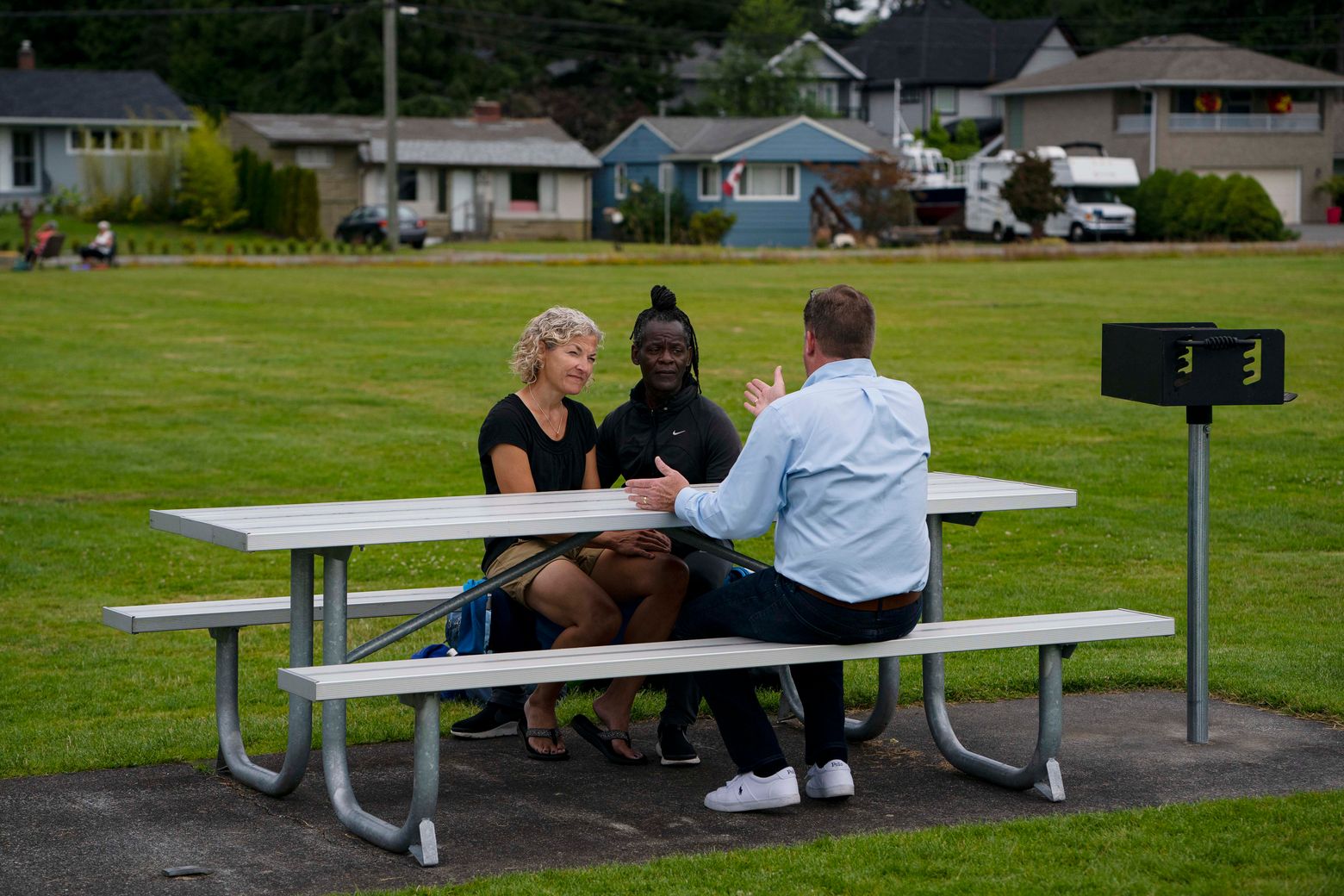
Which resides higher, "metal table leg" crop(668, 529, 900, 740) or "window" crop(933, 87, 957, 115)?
"window" crop(933, 87, 957, 115)

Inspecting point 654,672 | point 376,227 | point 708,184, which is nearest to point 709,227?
point 708,184

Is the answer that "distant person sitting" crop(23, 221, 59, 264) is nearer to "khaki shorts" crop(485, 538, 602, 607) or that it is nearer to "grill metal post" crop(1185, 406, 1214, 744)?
"khaki shorts" crop(485, 538, 602, 607)

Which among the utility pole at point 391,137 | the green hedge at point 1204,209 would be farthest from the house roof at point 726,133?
the utility pole at point 391,137

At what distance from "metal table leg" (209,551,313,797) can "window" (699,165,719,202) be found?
54.3 m

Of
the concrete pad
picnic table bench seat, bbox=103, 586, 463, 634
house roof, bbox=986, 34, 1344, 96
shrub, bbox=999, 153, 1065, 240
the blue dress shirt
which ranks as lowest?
the concrete pad

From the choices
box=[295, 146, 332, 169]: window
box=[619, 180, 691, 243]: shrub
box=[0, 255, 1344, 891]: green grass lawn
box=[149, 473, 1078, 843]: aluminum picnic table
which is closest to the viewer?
box=[149, 473, 1078, 843]: aluminum picnic table

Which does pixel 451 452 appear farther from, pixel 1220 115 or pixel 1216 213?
pixel 1220 115

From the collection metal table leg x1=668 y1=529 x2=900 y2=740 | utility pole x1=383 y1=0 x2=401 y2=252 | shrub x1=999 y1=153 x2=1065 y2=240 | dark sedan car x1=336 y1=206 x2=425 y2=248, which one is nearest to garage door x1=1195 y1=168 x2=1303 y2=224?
shrub x1=999 y1=153 x2=1065 y2=240

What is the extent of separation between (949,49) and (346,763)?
3093 inches

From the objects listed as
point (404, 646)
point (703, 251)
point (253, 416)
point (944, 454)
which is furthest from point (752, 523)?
point (703, 251)

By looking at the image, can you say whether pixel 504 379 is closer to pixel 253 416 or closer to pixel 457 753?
pixel 253 416

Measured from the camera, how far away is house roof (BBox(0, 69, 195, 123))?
195 feet

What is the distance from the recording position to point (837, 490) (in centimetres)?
507

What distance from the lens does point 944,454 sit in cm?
1324
